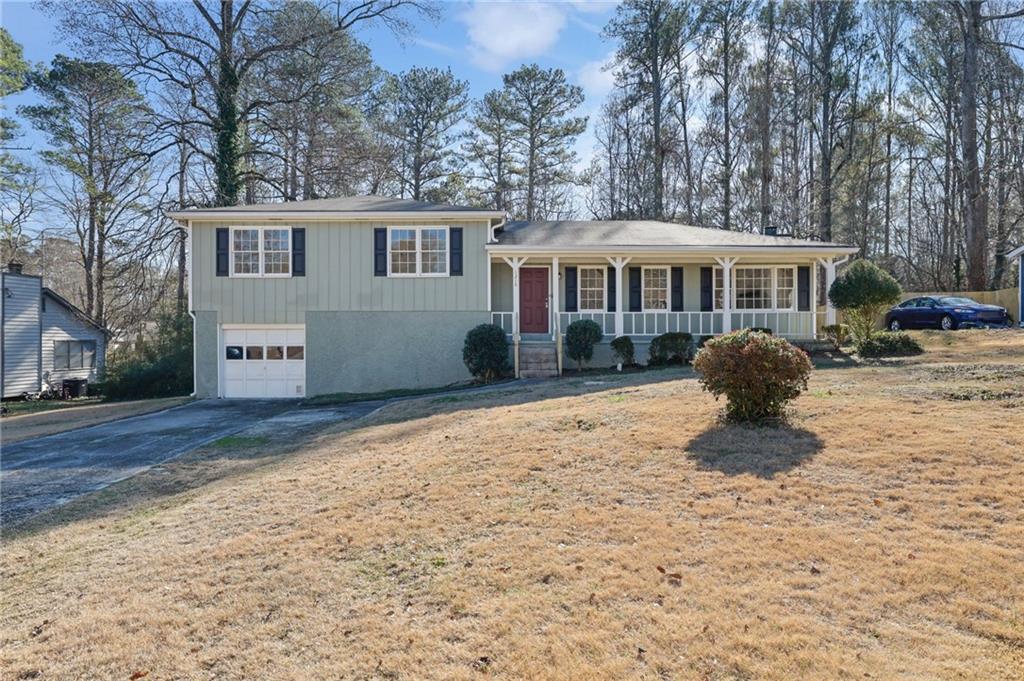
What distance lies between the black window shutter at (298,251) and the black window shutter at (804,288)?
550 inches

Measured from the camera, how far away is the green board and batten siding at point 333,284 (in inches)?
620

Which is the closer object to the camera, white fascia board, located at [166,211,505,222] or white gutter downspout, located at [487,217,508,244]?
white fascia board, located at [166,211,505,222]

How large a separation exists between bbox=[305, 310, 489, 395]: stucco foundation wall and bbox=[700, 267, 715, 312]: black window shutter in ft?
21.5

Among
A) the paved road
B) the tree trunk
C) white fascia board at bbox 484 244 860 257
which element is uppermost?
the tree trunk

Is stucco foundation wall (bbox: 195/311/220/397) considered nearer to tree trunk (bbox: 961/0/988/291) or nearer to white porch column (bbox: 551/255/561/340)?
white porch column (bbox: 551/255/561/340)

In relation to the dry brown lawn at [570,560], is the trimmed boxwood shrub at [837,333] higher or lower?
higher

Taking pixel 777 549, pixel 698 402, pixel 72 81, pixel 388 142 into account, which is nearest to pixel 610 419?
pixel 698 402

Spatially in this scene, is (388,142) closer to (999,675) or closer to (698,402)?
(698,402)

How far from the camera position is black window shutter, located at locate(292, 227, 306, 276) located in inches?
624

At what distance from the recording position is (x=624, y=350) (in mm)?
15328

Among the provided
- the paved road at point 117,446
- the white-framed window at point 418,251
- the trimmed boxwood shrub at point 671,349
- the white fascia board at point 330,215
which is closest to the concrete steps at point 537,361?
Result: the trimmed boxwood shrub at point 671,349

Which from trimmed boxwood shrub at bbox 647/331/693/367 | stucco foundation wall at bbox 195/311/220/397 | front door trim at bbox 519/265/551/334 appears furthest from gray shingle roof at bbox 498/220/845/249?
stucco foundation wall at bbox 195/311/220/397

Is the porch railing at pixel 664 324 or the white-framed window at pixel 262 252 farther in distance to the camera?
the porch railing at pixel 664 324

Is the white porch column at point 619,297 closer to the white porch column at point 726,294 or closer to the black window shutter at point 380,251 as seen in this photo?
the white porch column at point 726,294
